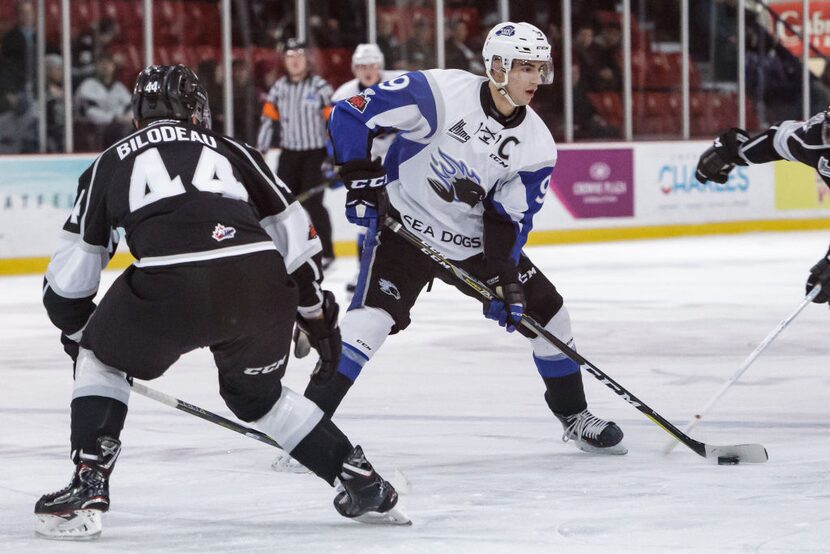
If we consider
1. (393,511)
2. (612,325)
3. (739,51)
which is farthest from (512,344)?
(739,51)

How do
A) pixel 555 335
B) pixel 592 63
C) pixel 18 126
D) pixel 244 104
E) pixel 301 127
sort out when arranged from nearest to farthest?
pixel 555 335 → pixel 301 127 → pixel 18 126 → pixel 244 104 → pixel 592 63

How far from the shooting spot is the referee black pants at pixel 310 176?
940cm

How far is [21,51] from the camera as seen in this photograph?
426 inches

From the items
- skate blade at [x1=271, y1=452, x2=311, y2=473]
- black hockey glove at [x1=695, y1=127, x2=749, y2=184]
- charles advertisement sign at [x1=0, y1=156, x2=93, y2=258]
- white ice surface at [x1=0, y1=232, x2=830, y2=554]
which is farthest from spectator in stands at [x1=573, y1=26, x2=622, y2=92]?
skate blade at [x1=271, y1=452, x2=311, y2=473]

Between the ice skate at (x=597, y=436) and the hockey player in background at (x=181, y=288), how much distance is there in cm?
101

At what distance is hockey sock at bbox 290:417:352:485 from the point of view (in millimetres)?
3033

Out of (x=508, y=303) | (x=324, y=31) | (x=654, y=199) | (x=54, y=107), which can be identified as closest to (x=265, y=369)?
(x=508, y=303)

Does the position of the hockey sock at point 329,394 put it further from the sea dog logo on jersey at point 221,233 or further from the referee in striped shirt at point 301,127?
the referee in striped shirt at point 301,127

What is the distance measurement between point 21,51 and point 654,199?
542 cm

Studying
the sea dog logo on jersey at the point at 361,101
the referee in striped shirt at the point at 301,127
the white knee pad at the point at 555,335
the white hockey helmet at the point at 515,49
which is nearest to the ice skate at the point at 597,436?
the white knee pad at the point at 555,335

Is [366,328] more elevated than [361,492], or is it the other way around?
[366,328]

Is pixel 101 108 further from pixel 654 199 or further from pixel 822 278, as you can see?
pixel 822 278

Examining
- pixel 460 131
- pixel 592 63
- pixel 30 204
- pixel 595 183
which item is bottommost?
pixel 595 183

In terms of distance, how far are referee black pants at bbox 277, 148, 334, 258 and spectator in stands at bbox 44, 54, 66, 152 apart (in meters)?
2.08
